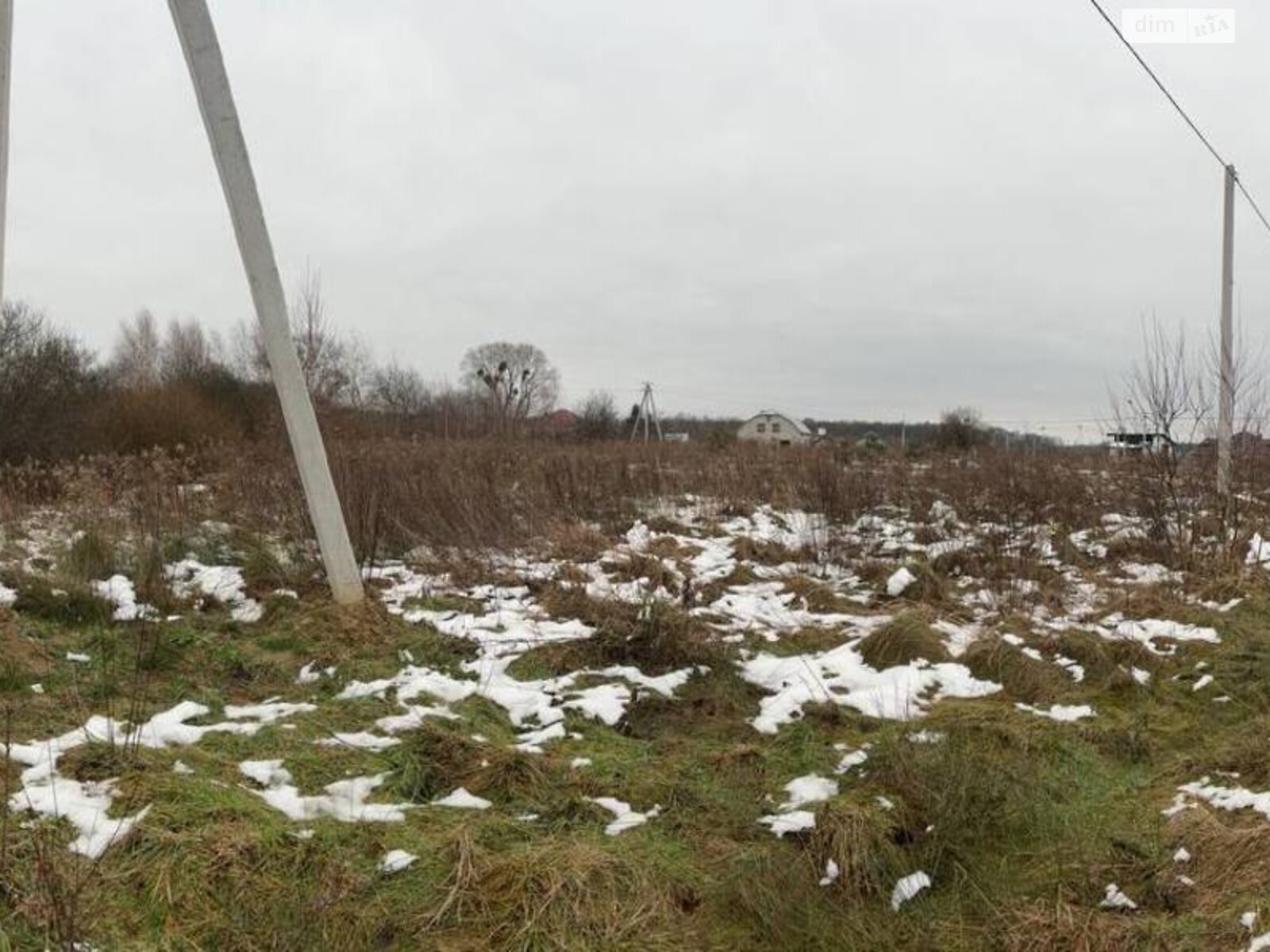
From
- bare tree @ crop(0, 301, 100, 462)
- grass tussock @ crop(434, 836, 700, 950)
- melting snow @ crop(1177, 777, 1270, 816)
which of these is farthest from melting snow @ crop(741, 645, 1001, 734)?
bare tree @ crop(0, 301, 100, 462)

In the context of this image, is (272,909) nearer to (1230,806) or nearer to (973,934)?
(973,934)

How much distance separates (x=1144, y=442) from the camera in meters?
9.38

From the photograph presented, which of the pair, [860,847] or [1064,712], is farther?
[1064,712]

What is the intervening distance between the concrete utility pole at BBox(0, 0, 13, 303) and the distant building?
30.2 feet

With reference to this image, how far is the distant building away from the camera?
30.2ft

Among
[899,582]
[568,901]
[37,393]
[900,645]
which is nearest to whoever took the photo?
[568,901]

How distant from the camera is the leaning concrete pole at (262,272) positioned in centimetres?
576

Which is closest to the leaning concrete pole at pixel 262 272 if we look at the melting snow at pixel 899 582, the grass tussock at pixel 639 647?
the grass tussock at pixel 639 647

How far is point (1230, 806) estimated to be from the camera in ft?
11.5

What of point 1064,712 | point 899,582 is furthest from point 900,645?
point 899,582

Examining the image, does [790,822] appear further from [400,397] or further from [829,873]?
[400,397]

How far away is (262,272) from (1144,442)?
7980mm

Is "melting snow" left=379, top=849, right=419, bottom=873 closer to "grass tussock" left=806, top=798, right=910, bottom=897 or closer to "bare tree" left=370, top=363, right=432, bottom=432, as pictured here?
"grass tussock" left=806, top=798, right=910, bottom=897

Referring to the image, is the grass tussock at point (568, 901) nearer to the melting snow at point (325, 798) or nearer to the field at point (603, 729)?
the field at point (603, 729)
